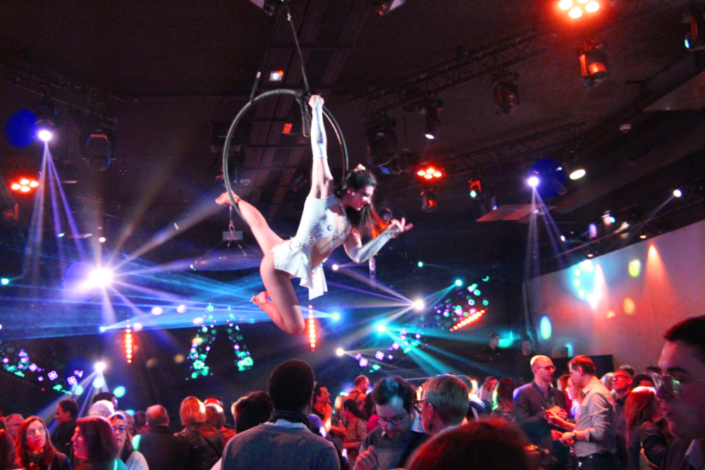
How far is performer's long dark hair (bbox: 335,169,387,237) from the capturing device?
10.6 ft

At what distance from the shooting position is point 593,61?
20.4 ft

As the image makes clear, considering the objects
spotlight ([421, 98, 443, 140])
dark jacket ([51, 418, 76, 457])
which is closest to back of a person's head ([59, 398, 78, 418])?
dark jacket ([51, 418, 76, 457])

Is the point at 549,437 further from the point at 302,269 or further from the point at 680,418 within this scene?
the point at 680,418

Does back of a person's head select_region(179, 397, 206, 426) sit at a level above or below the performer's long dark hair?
below

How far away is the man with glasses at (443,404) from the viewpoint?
2.53m

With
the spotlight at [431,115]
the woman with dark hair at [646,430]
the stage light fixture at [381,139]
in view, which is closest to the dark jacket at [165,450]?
the woman with dark hair at [646,430]

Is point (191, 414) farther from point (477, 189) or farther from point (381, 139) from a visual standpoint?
point (477, 189)

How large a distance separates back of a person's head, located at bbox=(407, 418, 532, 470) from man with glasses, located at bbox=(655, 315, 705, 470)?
817mm

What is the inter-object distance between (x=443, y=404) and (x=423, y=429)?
→ 0.39m

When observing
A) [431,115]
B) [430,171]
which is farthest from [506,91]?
[430,171]

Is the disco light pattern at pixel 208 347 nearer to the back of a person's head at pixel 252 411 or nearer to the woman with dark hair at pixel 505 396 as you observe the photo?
the woman with dark hair at pixel 505 396

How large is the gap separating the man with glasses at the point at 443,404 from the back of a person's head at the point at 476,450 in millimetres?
1502

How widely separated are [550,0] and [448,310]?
10006 mm

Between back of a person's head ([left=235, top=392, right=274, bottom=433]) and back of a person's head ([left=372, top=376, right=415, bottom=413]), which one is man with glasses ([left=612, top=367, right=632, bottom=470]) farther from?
back of a person's head ([left=235, top=392, right=274, bottom=433])
